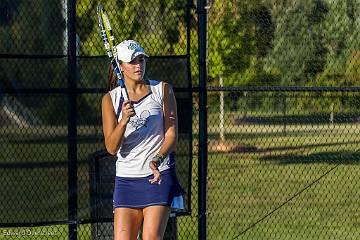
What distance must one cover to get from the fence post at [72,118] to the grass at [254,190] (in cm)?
5

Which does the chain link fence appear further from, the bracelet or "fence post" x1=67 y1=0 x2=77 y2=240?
the bracelet

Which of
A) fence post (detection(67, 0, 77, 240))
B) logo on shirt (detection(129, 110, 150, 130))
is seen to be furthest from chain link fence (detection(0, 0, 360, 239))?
logo on shirt (detection(129, 110, 150, 130))

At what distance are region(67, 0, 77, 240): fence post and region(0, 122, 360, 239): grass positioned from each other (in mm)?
54

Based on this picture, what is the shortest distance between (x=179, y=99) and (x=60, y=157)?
116cm

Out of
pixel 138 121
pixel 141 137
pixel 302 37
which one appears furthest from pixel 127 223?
pixel 302 37

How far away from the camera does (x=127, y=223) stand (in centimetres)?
700

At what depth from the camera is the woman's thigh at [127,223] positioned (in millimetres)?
6973

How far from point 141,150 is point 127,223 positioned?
0.52 meters

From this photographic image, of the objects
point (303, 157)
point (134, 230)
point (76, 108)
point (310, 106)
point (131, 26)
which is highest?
point (131, 26)

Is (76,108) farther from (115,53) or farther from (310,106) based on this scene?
(310,106)

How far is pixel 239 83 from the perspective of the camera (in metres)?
17.8

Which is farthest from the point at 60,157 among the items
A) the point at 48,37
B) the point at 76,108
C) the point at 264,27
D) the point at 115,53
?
the point at 264,27

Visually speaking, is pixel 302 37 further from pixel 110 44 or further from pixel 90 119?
pixel 110 44

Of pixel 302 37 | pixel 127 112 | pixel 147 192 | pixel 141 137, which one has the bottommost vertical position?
pixel 302 37
